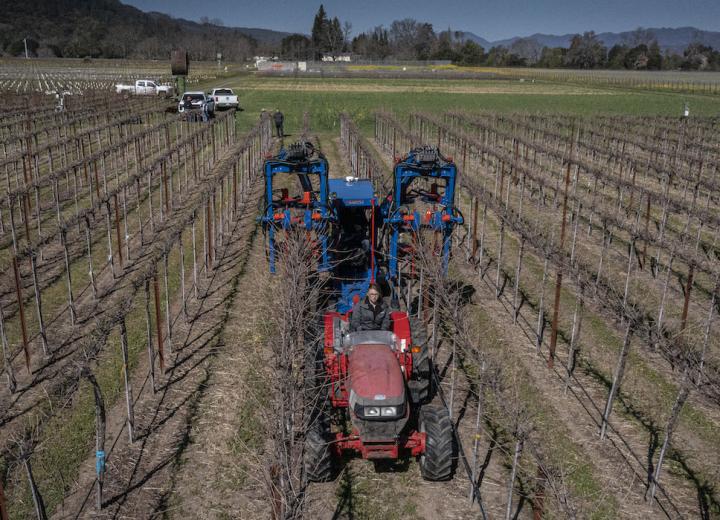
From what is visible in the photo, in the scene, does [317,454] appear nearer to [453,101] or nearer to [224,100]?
[224,100]

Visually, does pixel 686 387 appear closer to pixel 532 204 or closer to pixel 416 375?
pixel 416 375

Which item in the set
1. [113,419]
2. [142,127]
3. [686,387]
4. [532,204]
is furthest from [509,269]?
[142,127]

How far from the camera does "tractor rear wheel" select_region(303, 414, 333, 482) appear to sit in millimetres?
7418

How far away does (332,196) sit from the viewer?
1223cm

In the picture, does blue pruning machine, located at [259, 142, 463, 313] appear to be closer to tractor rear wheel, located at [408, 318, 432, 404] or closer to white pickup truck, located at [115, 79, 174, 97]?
tractor rear wheel, located at [408, 318, 432, 404]

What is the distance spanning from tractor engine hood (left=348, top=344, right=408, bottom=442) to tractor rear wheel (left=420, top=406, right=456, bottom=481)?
1.27 feet

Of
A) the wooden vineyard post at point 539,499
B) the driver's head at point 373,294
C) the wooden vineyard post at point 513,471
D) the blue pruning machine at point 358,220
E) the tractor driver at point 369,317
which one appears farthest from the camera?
the blue pruning machine at point 358,220

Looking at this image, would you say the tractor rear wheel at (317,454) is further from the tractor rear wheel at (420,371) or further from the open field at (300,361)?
the tractor rear wheel at (420,371)

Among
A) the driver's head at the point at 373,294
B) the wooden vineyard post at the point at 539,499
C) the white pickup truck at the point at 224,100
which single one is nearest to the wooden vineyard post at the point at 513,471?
the wooden vineyard post at the point at 539,499

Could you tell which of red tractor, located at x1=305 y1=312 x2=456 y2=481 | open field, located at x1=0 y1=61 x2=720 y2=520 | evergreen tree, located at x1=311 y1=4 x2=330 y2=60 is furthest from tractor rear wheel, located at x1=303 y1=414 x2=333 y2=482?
evergreen tree, located at x1=311 y1=4 x2=330 y2=60

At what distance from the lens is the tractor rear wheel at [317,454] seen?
7.42 metres

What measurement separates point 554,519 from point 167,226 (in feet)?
44.3

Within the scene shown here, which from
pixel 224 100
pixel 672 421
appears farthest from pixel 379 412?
pixel 224 100

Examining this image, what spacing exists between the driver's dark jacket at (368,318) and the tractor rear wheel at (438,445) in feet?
4.48
